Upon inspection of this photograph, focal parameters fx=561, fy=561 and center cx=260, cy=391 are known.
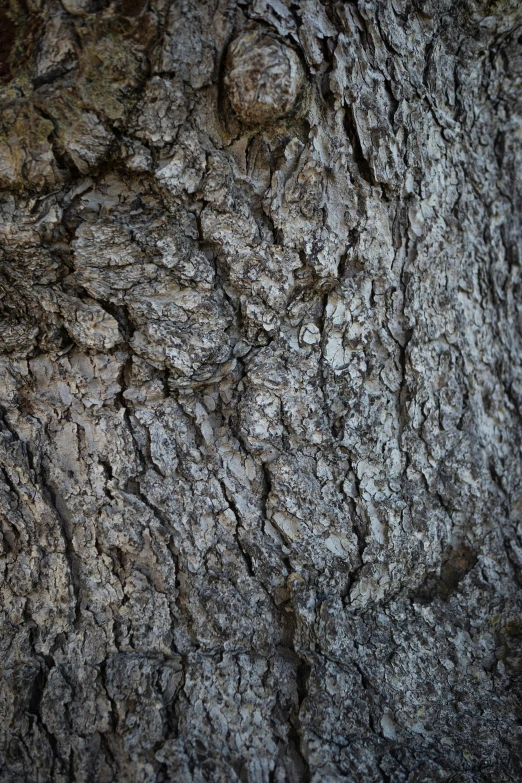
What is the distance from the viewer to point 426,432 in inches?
63.3

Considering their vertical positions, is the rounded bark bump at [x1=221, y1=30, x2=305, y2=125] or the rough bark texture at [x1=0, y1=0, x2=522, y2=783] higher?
the rounded bark bump at [x1=221, y1=30, x2=305, y2=125]

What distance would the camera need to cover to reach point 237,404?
1463mm

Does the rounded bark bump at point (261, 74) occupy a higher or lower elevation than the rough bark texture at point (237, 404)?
higher

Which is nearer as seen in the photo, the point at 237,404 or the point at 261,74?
the point at 261,74

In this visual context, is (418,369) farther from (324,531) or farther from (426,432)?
(324,531)

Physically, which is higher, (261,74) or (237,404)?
(261,74)

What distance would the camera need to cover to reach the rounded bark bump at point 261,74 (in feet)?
4.12

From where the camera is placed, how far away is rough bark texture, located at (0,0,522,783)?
1.30 m

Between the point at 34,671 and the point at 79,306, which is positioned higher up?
the point at 79,306

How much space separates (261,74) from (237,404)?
78 cm

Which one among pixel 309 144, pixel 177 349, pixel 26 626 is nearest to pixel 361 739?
A: pixel 26 626

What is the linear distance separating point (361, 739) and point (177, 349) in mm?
1083

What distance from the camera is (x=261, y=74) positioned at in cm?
126

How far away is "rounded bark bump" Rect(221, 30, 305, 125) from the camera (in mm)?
1257
